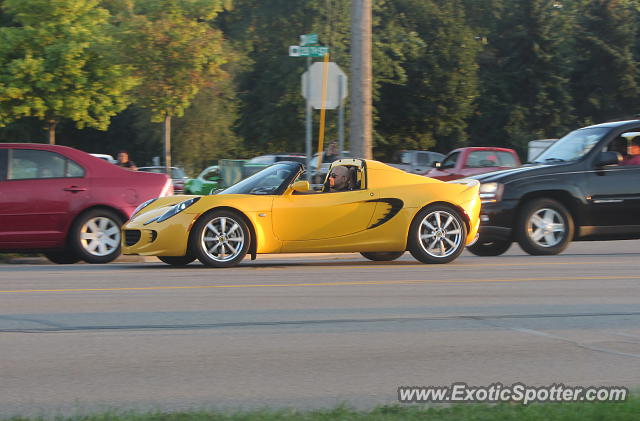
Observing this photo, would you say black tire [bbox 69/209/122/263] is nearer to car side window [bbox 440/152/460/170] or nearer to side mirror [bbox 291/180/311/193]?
side mirror [bbox 291/180/311/193]

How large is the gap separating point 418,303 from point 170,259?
4.67 m

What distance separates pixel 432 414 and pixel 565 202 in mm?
9730

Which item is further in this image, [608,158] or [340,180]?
[608,158]

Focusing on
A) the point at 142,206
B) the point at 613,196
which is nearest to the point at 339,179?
the point at 142,206

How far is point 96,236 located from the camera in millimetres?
13609

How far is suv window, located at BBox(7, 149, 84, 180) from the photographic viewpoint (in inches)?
533

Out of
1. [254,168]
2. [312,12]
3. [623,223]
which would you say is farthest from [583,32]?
[623,223]

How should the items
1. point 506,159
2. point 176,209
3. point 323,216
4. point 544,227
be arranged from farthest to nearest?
point 506,159 → point 544,227 → point 323,216 → point 176,209

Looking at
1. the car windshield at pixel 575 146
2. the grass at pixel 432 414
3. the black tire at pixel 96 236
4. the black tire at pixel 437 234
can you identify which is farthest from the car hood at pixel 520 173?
the grass at pixel 432 414

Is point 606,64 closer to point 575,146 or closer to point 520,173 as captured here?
point 575,146

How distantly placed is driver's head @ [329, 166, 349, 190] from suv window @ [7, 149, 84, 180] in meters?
3.47

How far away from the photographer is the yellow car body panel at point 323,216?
1187 centimetres

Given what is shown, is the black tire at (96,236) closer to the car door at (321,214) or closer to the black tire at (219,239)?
the black tire at (219,239)

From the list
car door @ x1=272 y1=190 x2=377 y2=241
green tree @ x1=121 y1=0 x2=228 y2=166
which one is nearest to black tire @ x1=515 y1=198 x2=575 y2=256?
Answer: car door @ x1=272 y1=190 x2=377 y2=241
